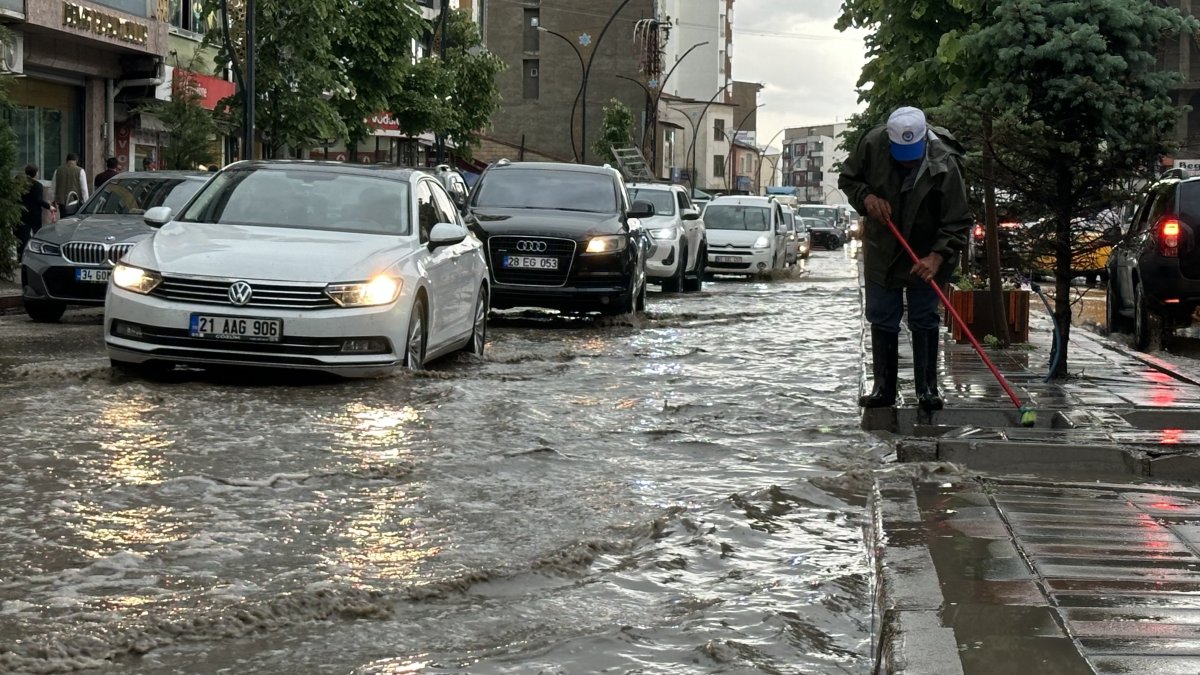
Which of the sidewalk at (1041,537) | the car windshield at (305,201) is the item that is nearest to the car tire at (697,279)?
the car windshield at (305,201)

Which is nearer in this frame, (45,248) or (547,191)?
(45,248)

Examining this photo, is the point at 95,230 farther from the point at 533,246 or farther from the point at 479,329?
the point at 479,329

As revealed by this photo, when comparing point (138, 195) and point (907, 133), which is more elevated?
point (907, 133)

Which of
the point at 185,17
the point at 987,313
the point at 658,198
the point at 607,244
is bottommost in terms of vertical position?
the point at 987,313

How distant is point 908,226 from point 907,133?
1.80ft

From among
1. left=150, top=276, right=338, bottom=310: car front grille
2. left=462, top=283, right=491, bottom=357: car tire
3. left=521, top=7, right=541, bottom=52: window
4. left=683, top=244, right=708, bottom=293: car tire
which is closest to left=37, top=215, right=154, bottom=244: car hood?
left=462, top=283, right=491, bottom=357: car tire

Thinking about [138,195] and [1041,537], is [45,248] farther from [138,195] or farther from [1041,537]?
[1041,537]

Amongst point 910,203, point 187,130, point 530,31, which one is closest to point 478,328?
point 910,203

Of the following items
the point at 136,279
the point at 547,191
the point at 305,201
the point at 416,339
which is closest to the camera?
the point at 136,279

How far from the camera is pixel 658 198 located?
29.6 metres

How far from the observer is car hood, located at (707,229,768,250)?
37.2 meters

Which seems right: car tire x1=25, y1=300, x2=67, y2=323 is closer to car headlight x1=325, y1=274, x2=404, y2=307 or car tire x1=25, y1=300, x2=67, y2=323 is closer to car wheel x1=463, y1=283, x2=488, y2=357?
car wheel x1=463, y1=283, x2=488, y2=357

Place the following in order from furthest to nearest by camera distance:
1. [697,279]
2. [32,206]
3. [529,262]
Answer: [697,279], [32,206], [529,262]

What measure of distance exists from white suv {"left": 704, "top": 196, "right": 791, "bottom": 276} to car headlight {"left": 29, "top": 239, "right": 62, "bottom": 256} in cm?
2126
